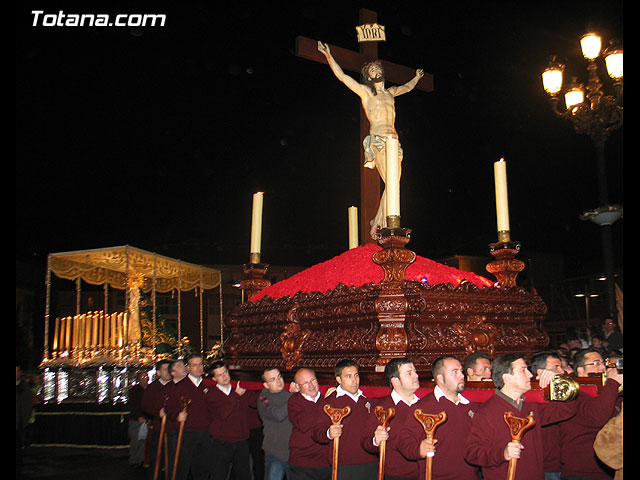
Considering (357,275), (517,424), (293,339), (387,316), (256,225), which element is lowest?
(517,424)

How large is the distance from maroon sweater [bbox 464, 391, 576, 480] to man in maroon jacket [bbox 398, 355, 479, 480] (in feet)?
0.99

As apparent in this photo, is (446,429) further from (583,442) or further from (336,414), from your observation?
(583,442)

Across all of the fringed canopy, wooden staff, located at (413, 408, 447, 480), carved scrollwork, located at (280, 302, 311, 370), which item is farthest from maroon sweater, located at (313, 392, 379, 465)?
the fringed canopy

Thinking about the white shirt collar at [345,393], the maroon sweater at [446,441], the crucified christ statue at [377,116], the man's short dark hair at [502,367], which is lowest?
the maroon sweater at [446,441]

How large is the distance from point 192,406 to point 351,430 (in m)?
2.24

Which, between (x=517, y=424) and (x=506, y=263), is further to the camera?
(x=506, y=263)

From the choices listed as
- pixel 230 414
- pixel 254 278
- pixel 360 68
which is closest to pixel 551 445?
pixel 230 414

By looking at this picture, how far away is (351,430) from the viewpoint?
4.33m

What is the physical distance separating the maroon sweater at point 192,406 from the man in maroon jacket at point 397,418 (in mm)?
2429

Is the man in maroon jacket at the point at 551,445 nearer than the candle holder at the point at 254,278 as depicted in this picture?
Yes

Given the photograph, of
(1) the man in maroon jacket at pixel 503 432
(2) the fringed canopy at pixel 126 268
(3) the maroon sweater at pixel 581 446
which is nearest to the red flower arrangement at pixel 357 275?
(3) the maroon sweater at pixel 581 446

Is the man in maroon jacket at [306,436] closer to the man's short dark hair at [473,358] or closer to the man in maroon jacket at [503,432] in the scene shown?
the man's short dark hair at [473,358]

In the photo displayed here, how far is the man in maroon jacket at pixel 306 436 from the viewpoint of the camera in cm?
457

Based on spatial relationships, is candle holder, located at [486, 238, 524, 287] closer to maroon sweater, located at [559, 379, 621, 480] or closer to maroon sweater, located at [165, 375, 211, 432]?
maroon sweater, located at [559, 379, 621, 480]
